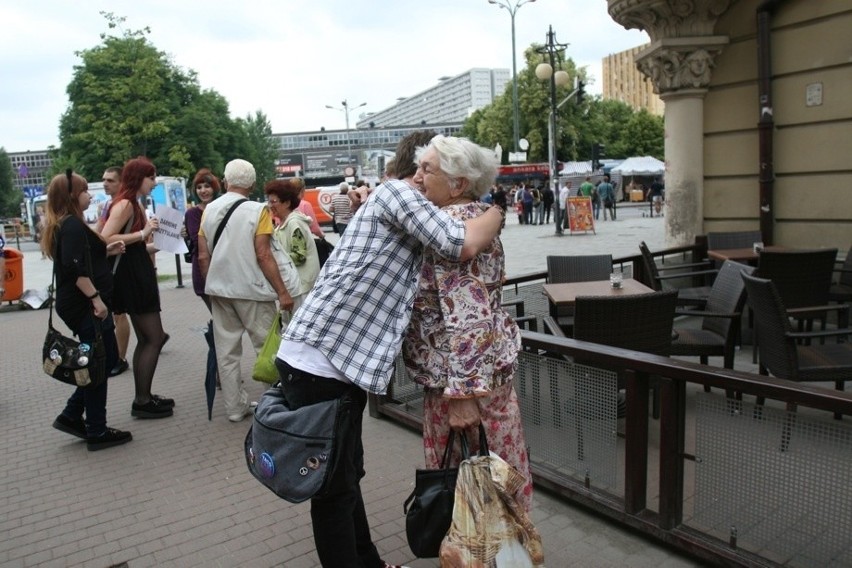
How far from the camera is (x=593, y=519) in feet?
11.1

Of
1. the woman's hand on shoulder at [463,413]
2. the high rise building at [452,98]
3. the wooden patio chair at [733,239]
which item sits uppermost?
the high rise building at [452,98]

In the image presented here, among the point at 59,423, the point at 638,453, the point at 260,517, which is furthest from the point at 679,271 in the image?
the point at 59,423

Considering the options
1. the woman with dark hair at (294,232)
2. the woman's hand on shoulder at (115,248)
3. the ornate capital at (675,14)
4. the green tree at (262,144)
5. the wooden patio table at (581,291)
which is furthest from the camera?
the green tree at (262,144)

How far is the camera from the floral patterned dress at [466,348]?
224 centimetres

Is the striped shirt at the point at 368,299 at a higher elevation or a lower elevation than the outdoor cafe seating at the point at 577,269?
higher

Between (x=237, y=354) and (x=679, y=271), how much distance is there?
5.36m

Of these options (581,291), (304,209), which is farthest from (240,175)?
(304,209)

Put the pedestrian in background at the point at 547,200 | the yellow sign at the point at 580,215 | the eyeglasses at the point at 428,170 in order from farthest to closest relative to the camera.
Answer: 1. the pedestrian in background at the point at 547,200
2. the yellow sign at the point at 580,215
3. the eyeglasses at the point at 428,170

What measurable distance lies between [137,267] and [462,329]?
12.6 ft

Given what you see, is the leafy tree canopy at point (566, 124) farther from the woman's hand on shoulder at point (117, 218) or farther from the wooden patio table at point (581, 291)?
the woman's hand on shoulder at point (117, 218)

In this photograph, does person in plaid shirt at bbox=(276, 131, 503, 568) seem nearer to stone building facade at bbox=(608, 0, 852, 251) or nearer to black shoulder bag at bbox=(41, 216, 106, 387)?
black shoulder bag at bbox=(41, 216, 106, 387)

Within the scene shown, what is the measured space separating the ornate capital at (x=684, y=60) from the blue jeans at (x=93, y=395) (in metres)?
6.33

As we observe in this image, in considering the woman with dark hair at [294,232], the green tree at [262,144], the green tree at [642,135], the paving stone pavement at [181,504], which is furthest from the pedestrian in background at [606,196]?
the green tree at [262,144]

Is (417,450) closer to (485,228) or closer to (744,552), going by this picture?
(744,552)
